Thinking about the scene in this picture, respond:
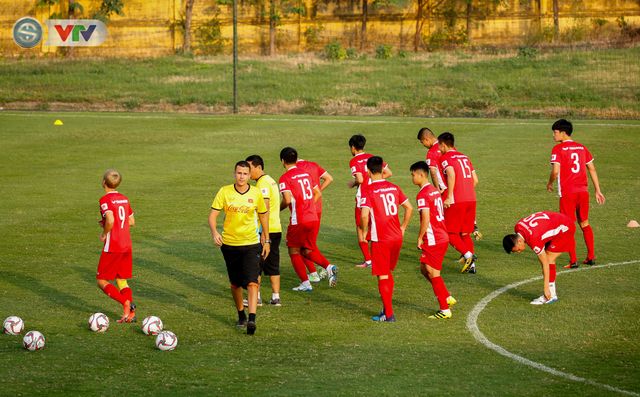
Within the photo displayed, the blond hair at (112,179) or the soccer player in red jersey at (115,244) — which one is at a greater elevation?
the blond hair at (112,179)

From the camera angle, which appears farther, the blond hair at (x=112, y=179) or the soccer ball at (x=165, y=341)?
the blond hair at (x=112, y=179)


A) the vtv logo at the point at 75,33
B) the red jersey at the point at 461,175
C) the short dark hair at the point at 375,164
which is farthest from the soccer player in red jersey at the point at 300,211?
the vtv logo at the point at 75,33

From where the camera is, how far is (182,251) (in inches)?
720

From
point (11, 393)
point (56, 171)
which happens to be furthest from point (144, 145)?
point (11, 393)

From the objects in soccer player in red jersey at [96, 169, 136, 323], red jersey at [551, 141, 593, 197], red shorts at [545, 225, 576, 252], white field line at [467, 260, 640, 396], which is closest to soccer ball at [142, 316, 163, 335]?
soccer player in red jersey at [96, 169, 136, 323]

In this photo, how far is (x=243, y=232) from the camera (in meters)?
12.7

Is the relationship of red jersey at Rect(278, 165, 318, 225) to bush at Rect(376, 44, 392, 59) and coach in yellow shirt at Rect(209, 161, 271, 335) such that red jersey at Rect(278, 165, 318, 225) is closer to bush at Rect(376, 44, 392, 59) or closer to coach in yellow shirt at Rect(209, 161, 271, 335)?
coach in yellow shirt at Rect(209, 161, 271, 335)

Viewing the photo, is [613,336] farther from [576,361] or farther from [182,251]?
[182,251]

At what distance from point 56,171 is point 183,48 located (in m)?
29.9

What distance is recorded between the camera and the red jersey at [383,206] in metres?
13.0

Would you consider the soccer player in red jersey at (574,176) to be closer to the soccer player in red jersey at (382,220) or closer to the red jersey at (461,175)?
the red jersey at (461,175)

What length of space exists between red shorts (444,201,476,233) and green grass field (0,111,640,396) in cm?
71

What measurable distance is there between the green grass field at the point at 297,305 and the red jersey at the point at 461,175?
1.22 meters

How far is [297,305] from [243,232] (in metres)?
2.06
